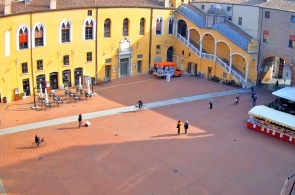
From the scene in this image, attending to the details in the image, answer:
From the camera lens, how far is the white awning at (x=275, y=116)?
36.9 metres

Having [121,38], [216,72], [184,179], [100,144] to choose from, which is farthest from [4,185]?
[216,72]

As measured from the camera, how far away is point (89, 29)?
169 ft

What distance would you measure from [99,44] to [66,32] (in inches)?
191

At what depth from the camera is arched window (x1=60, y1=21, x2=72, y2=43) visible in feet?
160

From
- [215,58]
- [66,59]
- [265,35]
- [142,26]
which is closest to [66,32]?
[66,59]

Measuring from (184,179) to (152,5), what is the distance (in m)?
32.9

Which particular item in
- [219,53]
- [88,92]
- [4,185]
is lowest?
[4,185]

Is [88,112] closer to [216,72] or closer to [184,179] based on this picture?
[184,179]

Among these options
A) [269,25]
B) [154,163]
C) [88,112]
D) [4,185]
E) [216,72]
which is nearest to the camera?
[4,185]

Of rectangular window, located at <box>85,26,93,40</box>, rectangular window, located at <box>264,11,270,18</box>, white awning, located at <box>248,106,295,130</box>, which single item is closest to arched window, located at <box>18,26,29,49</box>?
rectangular window, located at <box>85,26,93,40</box>

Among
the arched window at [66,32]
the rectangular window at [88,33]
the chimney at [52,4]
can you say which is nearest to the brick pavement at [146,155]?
the arched window at [66,32]

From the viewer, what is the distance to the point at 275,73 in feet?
196

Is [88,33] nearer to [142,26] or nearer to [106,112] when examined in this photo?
[142,26]

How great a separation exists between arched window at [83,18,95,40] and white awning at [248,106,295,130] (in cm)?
2284
